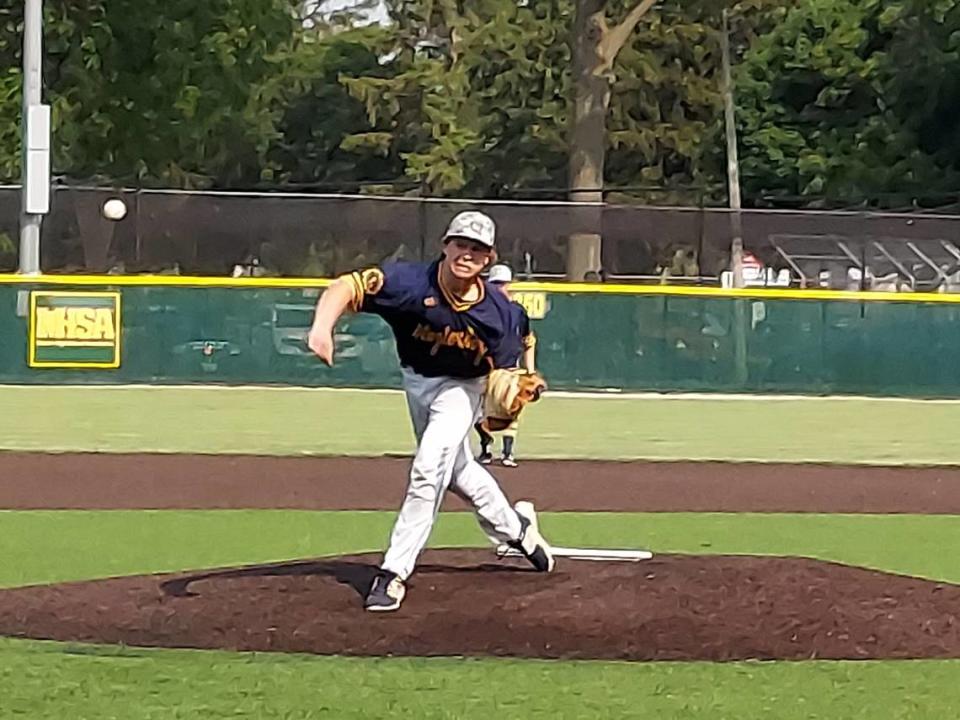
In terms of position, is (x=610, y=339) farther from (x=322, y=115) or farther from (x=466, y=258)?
(x=322, y=115)

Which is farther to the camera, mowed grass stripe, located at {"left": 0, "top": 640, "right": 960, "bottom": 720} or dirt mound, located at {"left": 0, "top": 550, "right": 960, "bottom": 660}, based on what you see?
dirt mound, located at {"left": 0, "top": 550, "right": 960, "bottom": 660}

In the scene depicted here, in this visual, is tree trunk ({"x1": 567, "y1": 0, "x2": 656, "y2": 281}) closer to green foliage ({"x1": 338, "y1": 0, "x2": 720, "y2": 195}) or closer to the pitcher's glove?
green foliage ({"x1": 338, "y1": 0, "x2": 720, "y2": 195})

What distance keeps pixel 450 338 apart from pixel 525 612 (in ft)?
3.58

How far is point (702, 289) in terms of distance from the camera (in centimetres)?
2400

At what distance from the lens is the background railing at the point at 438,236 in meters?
25.5

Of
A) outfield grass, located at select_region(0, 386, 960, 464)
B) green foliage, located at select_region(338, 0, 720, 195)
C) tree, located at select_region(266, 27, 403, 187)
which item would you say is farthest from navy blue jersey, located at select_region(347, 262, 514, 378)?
tree, located at select_region(266, 27, 403, 187)

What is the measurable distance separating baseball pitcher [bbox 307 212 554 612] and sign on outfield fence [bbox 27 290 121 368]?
15594 mm

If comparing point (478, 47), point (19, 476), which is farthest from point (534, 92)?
point (19, 476)

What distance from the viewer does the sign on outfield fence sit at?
2248cm

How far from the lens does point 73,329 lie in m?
22.6

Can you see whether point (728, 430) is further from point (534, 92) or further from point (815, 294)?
point (534, 92)

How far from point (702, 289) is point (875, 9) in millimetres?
32856

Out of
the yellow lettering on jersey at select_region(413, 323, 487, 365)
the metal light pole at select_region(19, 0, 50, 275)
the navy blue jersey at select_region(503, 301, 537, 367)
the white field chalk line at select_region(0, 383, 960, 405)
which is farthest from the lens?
the metal light pole at select_region(19, 0, 50, 275)

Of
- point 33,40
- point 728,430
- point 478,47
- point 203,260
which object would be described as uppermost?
point 478,47
